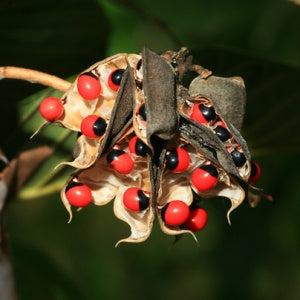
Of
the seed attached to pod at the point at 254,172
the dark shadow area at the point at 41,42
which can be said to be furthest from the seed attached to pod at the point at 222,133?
the dark shadow area at the point at 41,42

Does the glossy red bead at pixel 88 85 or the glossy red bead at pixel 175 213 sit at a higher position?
the glossy red bead at pixel 88 85

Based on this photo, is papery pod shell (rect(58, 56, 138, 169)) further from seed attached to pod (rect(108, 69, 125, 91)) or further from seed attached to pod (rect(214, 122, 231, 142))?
seed attached to pod (rect(214, 122, 231, 142))

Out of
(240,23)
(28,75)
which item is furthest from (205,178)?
(240,23)

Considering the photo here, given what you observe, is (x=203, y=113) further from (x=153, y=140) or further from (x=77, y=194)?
(x=77, y=194)

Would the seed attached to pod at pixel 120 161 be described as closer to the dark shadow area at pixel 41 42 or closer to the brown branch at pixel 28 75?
the brown branch at pixel 28 75

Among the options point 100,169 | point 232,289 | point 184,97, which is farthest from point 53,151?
point 232,289

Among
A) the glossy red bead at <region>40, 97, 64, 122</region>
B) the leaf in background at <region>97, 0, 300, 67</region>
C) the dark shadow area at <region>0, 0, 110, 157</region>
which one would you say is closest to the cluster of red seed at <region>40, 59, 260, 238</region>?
the glossy red bead at <region>40, 97, 64, 122</region>
